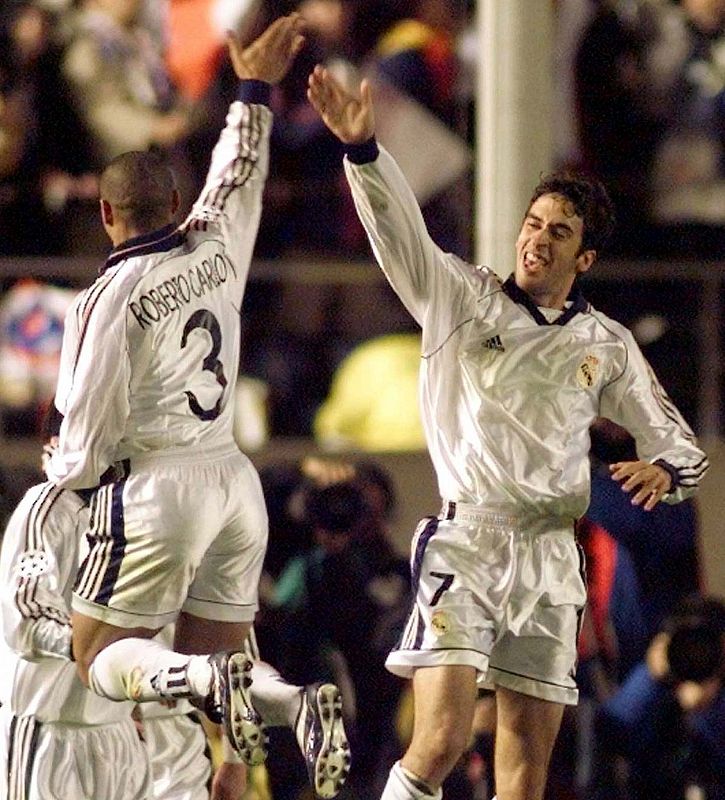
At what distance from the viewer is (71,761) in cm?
564

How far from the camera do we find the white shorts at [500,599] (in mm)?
5121

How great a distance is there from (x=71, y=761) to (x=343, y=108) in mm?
1910

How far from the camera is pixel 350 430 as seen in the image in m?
8.31

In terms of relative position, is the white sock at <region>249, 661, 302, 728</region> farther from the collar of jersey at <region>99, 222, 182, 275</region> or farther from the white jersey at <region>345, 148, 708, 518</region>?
the collar of jersey at <region>99, 222, 182, 275</region>

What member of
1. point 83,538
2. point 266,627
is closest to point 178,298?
point 83,538

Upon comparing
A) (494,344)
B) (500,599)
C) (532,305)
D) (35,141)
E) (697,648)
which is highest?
(35,141)

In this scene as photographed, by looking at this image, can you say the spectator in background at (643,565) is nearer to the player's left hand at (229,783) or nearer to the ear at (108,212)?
the player's left hand at (229,783)

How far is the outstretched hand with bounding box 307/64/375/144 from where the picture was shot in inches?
198

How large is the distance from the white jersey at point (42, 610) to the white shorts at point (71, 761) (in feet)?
0.14

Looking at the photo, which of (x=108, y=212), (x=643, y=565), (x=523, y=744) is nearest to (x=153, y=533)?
(x=108, y=212)

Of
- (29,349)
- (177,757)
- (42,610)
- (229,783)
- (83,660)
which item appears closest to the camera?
(83,660)

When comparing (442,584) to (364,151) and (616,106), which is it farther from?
(616,106)

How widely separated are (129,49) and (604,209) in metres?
3.86

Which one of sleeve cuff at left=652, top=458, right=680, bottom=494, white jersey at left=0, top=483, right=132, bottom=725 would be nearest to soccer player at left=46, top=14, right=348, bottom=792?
white jersey at left=0, top=483, right=132, bottom=725
